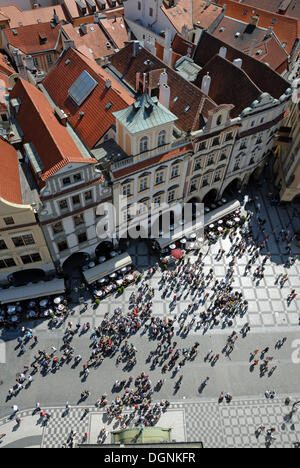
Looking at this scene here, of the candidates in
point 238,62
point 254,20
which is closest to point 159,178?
point 238,62

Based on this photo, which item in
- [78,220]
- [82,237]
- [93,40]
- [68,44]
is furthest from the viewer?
[93,40]

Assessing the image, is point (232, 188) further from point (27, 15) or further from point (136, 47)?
point (27, 15)

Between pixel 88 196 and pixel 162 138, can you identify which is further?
pixel 162 138

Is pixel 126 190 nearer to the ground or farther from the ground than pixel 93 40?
nearer to the ground

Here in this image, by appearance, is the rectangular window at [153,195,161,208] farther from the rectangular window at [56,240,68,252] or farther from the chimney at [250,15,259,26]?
the chimney at [250,15,259,26]

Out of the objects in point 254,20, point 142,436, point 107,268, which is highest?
point 254,20

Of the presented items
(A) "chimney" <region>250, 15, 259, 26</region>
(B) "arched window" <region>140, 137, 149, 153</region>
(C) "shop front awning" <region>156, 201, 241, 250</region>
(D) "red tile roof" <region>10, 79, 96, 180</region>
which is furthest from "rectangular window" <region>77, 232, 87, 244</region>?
(A) "chimney" <region>250, 15, 259, 26</region>
